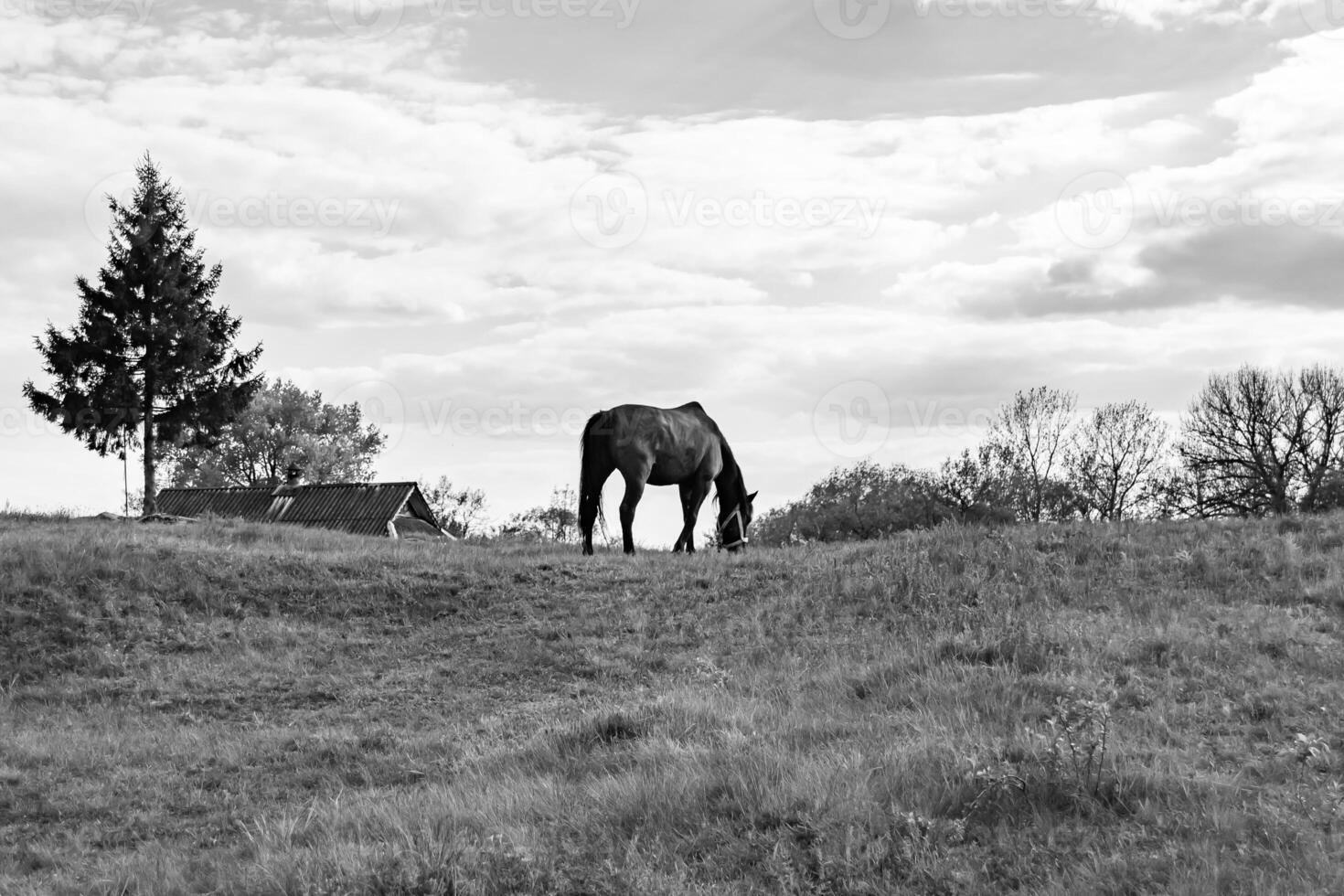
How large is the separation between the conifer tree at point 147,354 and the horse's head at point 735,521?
83.9 feet

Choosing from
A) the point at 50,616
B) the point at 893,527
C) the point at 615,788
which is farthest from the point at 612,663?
the point at 893,527

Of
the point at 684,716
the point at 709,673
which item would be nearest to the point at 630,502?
the point at 709,673

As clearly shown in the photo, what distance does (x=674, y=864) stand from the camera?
573 centimetres

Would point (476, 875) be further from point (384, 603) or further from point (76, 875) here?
point (384, 603)

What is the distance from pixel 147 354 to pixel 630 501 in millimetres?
27916

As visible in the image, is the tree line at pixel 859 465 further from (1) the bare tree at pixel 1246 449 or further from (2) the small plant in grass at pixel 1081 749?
(2) the small plant in grass at pixel 1081 749

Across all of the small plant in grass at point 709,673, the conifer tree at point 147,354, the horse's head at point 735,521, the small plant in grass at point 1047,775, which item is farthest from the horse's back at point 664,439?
the conifer tree at point 147,354

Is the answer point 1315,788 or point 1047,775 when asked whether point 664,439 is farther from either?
point 1315,788

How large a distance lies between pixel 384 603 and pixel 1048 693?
9.90m

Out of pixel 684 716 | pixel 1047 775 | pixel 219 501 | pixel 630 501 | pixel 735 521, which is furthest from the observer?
pixel 219 501

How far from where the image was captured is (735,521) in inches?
835

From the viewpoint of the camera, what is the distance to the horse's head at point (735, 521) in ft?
68.8

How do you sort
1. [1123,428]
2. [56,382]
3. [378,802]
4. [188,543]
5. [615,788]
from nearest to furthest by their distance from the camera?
[615,788] → [378,802] → [188,543] → [56,382] → [1123,428]

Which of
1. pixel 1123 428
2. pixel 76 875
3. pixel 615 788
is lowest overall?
pixel 76 875
